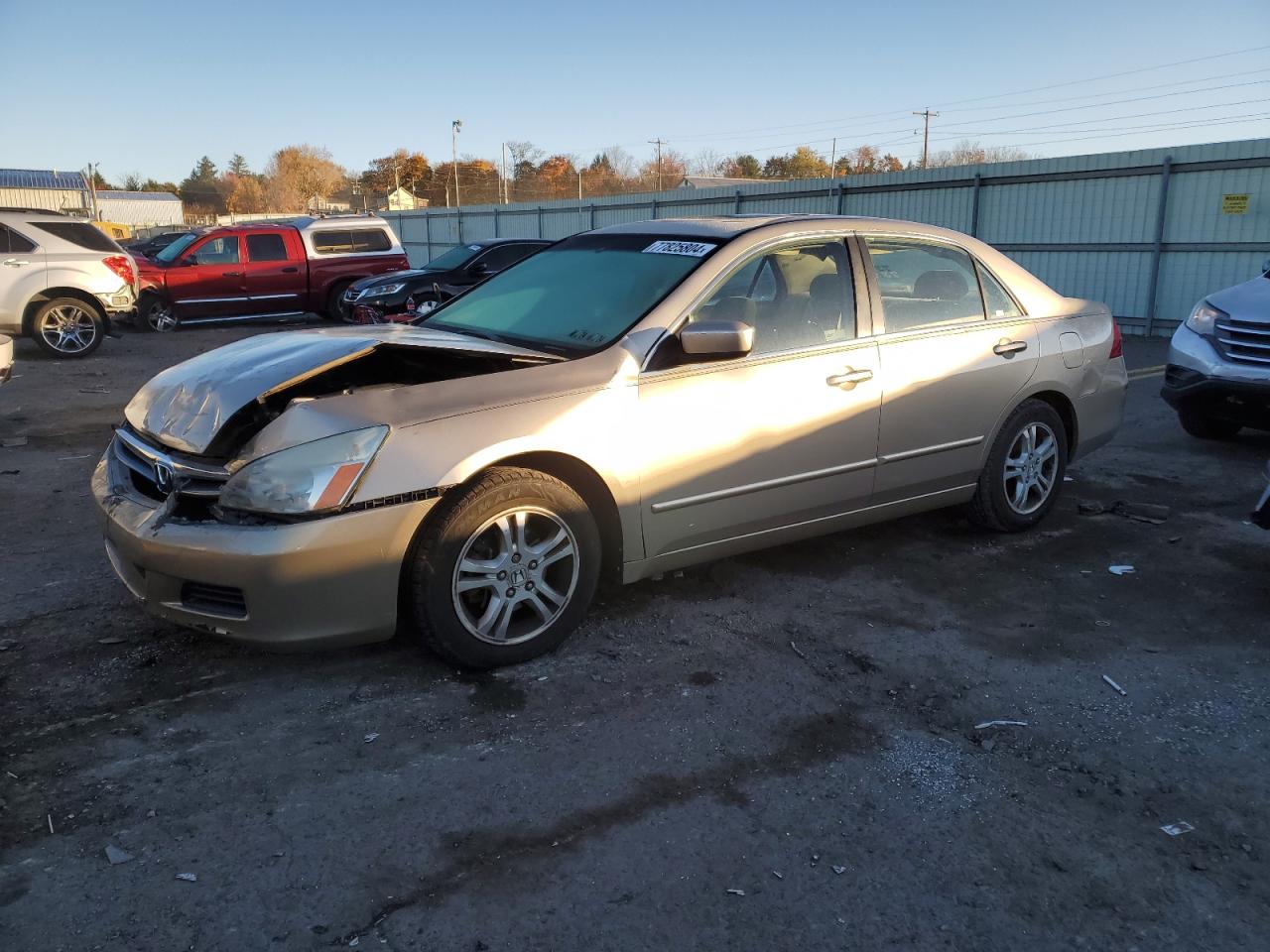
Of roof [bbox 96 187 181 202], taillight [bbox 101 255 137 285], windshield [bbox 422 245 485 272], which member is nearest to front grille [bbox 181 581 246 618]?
taillight [bbox 101 255 137 285]

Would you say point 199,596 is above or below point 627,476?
below

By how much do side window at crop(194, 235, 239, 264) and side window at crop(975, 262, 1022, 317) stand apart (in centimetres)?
1434

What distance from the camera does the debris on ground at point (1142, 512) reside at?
18.7 feet

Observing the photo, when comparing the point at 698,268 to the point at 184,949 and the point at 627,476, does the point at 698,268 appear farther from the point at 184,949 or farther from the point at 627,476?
the point at 184,949

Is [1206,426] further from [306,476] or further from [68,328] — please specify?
[68,328]

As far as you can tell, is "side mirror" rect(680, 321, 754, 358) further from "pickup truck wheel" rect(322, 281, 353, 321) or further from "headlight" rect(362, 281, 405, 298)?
"pickup truck wheel" rect(322, 281, 353, 321)

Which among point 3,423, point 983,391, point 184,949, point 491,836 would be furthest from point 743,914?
point 3,423

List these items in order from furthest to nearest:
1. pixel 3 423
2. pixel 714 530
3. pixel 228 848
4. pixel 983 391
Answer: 1. pixel 3 423
2. pixel 983 391
3. pixel 714 530
4. pixel 228 848

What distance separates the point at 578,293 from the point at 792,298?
3.19 feet

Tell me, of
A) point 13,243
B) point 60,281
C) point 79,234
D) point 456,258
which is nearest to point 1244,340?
point 456,258

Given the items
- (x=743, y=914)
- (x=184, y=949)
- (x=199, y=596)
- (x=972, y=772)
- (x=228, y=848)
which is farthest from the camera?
(x=199, y=596)

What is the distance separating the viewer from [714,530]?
411 cm

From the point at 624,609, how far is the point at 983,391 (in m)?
2.16

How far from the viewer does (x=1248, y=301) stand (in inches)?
277
